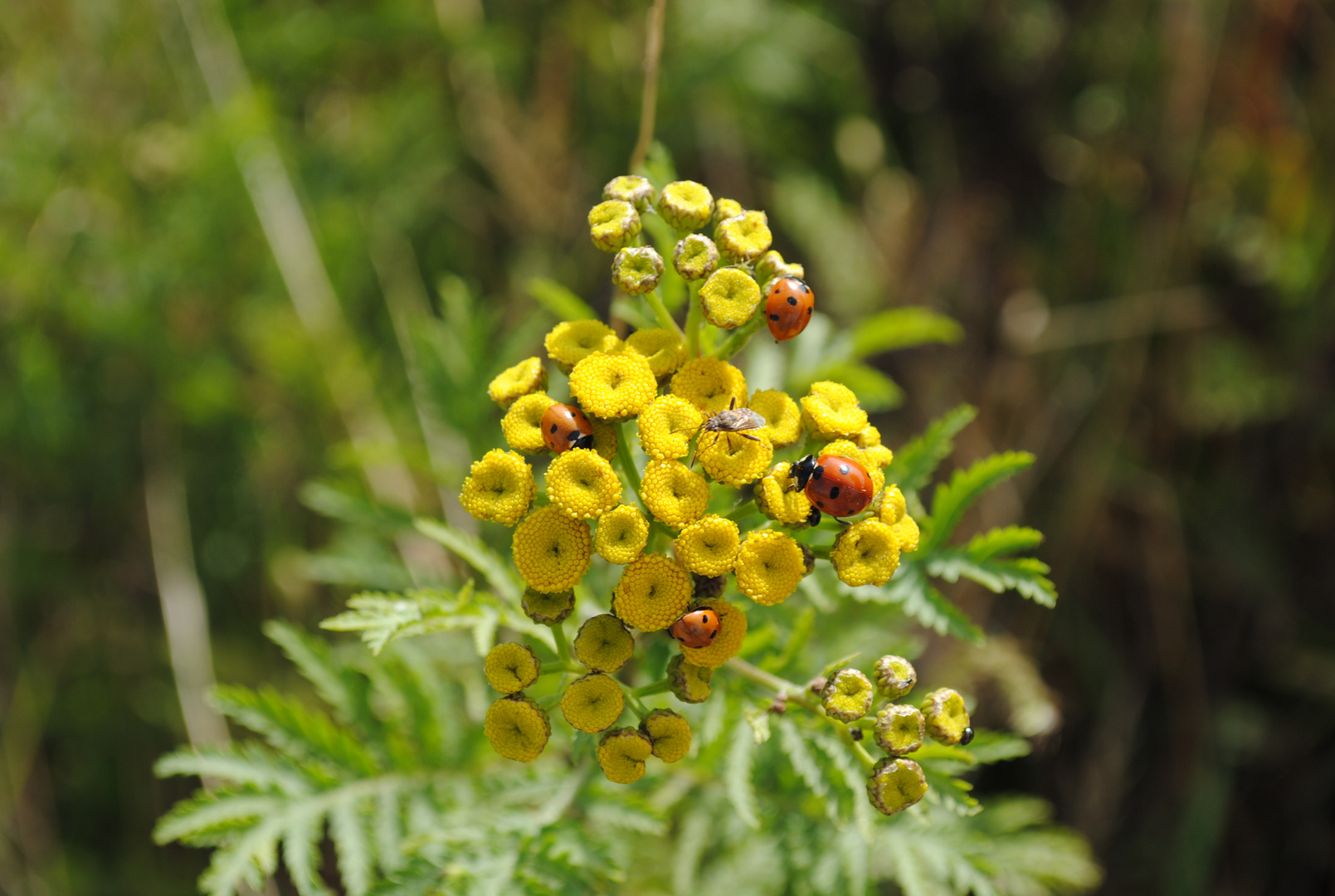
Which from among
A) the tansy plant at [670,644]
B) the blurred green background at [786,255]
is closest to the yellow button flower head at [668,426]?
the tansy plant at [670,644]

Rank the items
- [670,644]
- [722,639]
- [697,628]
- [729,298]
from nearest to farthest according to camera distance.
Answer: [697,628] → [722,639] → [729,298] → [670,644]

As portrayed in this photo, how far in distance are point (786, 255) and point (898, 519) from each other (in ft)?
9.96

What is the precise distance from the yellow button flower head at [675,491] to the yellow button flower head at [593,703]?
0.34 metres

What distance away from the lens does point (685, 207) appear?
1963 millimetres

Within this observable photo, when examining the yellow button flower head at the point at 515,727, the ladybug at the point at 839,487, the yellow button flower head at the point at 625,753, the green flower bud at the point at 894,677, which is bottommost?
the yellow button flower head at the point at 625,753

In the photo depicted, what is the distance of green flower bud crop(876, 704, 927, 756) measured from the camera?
1.80m

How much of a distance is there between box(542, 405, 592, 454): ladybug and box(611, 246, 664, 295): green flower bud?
282 mm

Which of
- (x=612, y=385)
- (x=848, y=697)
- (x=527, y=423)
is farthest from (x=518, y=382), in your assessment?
(x=848, y=697)

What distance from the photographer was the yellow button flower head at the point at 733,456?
1.82 metres

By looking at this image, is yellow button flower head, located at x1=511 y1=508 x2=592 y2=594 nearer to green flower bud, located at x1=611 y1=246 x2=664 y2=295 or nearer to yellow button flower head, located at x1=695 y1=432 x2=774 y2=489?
yellow button flower head, located at x1=695 y1=432 x2=774 y2=489

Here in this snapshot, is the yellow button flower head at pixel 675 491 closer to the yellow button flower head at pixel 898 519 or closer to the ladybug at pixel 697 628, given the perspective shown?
the ladybug at pixel 697 628

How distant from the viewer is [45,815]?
3.82 meters

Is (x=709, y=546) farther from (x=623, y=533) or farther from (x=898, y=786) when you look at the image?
(x=898, y=786)

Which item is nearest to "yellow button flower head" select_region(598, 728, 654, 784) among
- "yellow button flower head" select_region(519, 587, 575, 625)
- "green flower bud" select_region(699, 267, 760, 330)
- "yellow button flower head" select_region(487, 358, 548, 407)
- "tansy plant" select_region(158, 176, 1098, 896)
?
"tansy plant" select_region(158, 176, 1098, 896)
